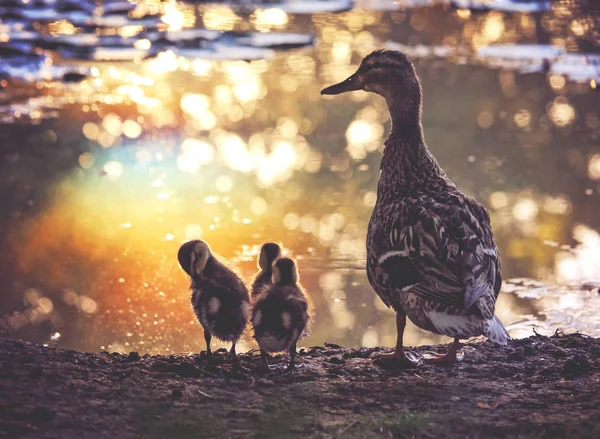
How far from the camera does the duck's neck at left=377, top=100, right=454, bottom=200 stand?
5492 millimetres

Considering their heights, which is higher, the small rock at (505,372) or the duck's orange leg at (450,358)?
the duck's orange leg at (450,358)

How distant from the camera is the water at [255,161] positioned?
20.7 ft

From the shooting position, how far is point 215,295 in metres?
5.29

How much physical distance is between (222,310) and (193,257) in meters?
0.36

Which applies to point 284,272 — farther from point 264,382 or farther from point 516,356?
point 516,356

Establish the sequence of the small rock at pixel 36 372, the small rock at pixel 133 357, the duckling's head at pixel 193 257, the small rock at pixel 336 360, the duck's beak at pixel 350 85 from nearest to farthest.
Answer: the small rock at pixel 36 372
the small rock at pixel 133 357
the small rock at pixel 336 360
the duckling's head at pixel 193 257
the duck's beak at pixel 350 85

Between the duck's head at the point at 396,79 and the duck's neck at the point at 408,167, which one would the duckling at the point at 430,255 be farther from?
the duck's head at the point at 396,79

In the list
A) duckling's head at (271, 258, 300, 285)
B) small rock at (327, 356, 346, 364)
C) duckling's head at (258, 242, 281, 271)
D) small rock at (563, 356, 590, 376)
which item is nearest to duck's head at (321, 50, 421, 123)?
duckling's head at (258, 242, 281, 271)

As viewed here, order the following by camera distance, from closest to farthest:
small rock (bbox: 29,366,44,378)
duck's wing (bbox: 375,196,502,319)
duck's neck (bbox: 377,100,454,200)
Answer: small rock (bbox: 29,366,44,378) → duck's wing (bbox: 375,196,502,319) → duck's neck (bbox: 377,100,454,200)

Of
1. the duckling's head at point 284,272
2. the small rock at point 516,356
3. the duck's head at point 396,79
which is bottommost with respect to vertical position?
the small rock at point 516,356

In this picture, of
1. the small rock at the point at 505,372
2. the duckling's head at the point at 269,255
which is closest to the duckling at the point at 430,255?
the small rock at the point at 505,372

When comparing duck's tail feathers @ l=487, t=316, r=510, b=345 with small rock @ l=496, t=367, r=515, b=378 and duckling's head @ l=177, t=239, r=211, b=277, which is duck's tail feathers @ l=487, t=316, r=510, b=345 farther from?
duckling's head @ l=177, t=239, r=211, b=277

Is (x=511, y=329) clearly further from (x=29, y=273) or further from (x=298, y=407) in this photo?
(x=29, y=273)

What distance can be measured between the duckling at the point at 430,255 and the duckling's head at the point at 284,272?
1.41ft
